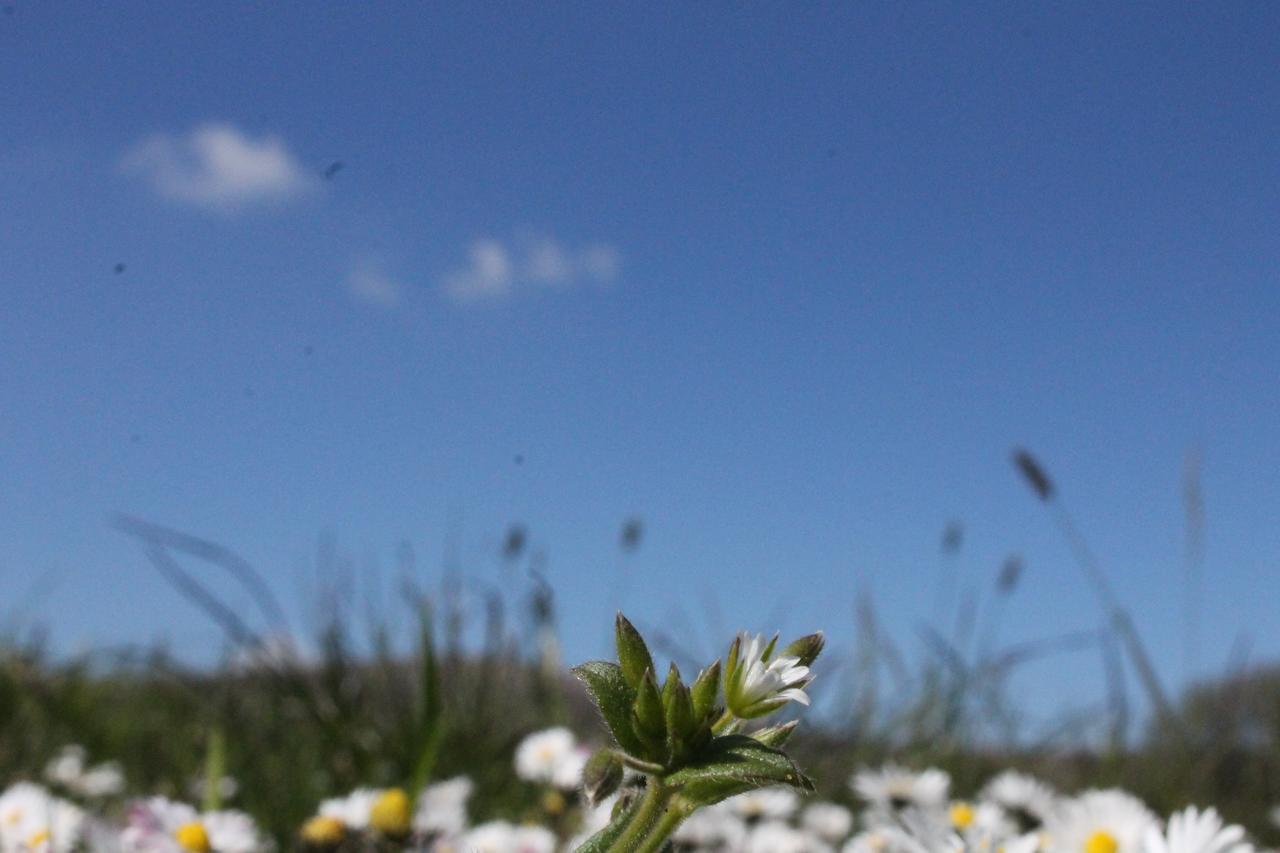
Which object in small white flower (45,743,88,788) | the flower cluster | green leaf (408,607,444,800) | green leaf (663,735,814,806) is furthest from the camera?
small white flower (45,743,88,788)

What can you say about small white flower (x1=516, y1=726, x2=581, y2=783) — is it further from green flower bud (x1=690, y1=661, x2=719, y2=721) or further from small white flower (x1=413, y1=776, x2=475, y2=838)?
green flower bud (x1=690, y1=661, x2=719, y2=721)

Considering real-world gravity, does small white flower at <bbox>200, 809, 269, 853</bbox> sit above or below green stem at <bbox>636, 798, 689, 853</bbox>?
above

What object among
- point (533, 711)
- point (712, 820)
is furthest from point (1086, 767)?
point (712, 820)

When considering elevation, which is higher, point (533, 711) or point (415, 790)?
point (533, 711)

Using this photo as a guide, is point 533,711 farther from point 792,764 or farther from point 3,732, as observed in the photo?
point 792,764

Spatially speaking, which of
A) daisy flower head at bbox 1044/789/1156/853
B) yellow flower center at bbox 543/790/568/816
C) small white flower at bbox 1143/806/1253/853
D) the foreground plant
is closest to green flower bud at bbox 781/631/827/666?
the foreground plant

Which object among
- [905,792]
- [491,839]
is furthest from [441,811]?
[905,792]
